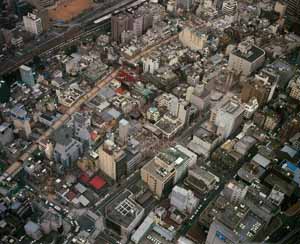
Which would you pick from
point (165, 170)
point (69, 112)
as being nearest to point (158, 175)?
point (165, 170)

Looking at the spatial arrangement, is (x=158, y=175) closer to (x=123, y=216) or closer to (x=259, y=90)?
(x=123, y=216)

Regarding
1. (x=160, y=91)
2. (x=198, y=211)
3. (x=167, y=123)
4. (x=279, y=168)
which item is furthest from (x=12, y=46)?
(x=279, y=168)

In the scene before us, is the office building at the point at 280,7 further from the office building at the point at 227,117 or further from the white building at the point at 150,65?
the office building at the point at 227,117

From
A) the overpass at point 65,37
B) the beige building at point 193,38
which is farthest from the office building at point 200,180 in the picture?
the overpass at point 65,37

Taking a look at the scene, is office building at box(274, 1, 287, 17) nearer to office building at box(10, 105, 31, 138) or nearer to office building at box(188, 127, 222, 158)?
office building at box(188, 127, 222, 158)

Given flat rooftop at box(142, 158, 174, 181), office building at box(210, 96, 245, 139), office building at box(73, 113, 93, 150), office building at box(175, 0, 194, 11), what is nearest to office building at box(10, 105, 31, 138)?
office building at box(73, 113, 93, 150)

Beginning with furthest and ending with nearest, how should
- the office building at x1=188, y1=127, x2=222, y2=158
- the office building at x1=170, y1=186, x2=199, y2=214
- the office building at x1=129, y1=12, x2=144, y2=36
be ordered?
the office building at x1=129, y1=12, x2=144, y2=36 < the office building at x1=188, y1=127, x2=222, y2=158 < the office building at x1=170, y1=186, x2=199, y2=214
